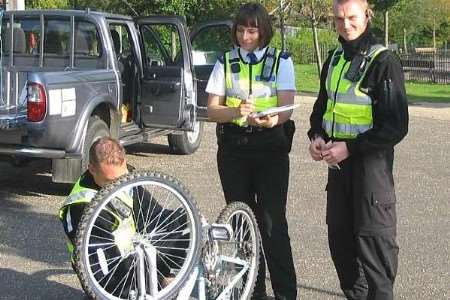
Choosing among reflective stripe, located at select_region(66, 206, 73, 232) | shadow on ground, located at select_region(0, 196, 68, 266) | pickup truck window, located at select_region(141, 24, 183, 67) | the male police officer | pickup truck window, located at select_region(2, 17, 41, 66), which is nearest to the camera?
reflective stripe, located at select_region(66, 206, 73, 232)

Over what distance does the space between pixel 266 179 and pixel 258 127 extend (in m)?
0.34

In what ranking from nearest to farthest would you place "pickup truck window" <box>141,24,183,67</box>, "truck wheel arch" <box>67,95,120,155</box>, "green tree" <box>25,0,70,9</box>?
"truck wheel arch" <box>67,95,120,155</box> < "pickup truck window" <box>141,24,183,67</box> < "green tree" <box>25,0,70,9</box>

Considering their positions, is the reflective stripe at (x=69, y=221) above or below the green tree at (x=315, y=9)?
below

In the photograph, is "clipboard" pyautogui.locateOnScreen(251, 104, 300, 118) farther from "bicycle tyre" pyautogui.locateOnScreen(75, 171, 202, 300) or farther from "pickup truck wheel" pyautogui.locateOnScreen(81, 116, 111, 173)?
"pickup truck wheel" pyautogui.locateOnScreen(81, 116, 111, 173)

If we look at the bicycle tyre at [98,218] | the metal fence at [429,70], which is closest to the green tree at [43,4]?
the metal fence at [429,70]

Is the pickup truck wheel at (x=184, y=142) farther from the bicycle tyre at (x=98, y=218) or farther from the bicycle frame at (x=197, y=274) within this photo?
the bicycle tyre at (x=98, y=218)

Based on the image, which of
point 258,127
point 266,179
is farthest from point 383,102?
point 266,179

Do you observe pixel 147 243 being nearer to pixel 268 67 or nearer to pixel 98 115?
pixel 268 67

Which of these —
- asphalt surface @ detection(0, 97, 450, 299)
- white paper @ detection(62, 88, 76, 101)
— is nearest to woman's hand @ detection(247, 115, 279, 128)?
asphalt surface @ detection(0, 97, 450, 299)

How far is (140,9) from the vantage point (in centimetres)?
2438

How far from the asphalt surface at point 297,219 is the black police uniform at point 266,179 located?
1.99 ft

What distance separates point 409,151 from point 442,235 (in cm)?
517

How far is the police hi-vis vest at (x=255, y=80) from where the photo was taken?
13.7 ft

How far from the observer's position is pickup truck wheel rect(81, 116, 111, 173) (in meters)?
7.55
